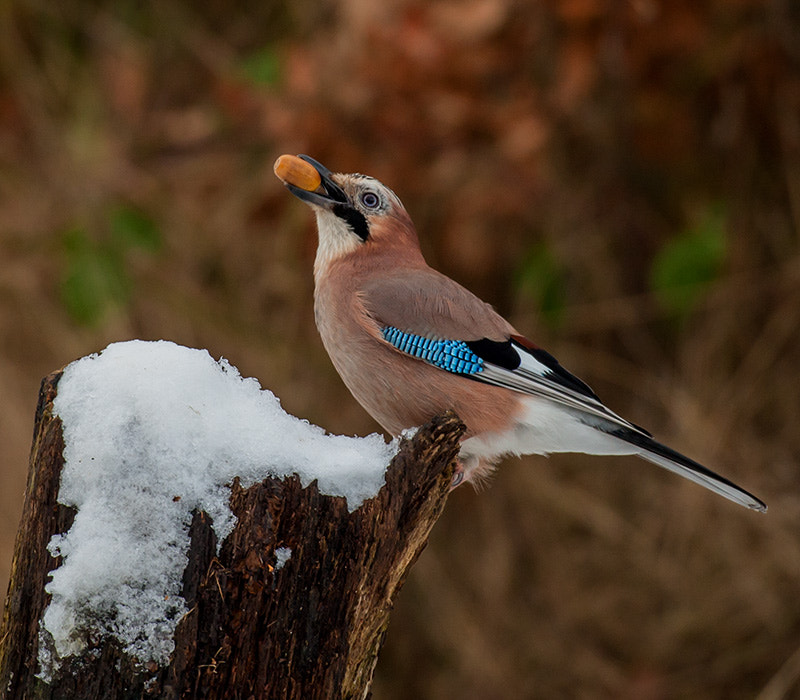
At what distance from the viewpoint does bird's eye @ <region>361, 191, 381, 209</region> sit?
416 cm

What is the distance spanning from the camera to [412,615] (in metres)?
6.44

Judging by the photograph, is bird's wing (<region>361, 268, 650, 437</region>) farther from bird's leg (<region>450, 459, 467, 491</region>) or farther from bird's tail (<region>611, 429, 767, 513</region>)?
bird's leg (<region>450, 459, 467, 491</region>)

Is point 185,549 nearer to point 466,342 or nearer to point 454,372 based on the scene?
point 454,372

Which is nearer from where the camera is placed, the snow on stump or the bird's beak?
the snow on stump

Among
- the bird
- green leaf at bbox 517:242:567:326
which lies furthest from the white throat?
green leaf at bbox 517:242:567:326

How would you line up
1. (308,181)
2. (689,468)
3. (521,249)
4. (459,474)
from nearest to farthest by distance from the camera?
(689,468)
(459,474)
(308,181)
(521,249)

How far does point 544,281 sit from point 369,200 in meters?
2.15

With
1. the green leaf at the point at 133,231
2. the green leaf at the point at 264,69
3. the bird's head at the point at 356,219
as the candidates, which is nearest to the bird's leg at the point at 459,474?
the bird's head at the point at 356,219

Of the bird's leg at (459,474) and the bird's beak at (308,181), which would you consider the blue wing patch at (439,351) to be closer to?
the bird's leg at (459,474)

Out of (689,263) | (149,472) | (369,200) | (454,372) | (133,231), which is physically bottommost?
(149,472)

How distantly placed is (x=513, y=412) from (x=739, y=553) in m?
2.96

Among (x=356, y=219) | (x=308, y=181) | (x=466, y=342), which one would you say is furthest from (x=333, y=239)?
(x=466, y=342)

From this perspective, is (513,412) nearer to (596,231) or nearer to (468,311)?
(468,311)

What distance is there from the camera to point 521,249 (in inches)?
259
